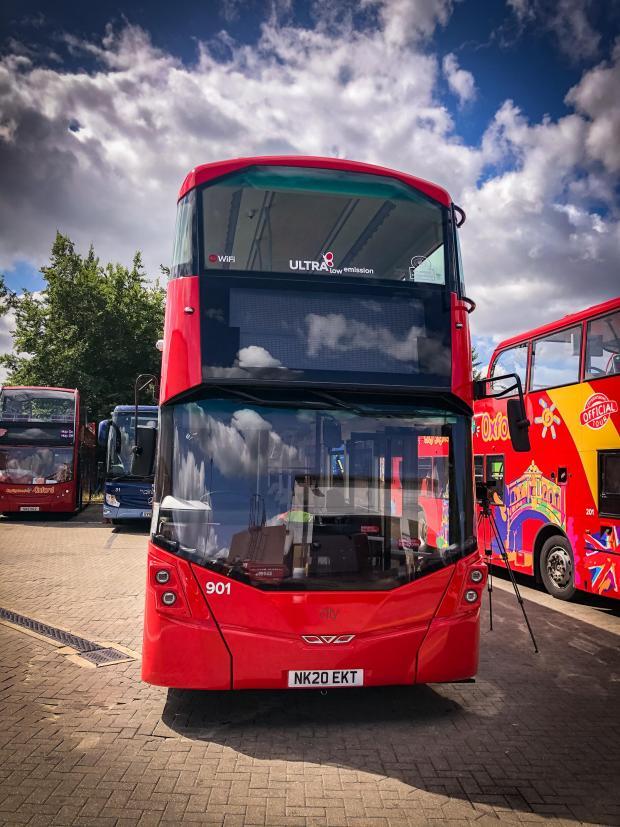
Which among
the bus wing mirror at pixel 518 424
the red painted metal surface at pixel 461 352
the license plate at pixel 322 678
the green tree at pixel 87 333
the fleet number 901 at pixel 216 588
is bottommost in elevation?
the license plate at pixel 322 678

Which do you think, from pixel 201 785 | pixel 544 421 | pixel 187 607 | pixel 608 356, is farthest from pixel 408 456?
pixel 544 421

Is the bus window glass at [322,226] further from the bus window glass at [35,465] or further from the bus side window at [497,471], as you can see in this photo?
the bus window glass at [35,465]

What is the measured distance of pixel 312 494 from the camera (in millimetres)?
5297

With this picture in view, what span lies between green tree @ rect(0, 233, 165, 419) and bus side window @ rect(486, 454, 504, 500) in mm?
24399

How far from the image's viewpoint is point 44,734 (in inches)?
187

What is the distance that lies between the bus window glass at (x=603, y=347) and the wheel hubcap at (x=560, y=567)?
8.93ft

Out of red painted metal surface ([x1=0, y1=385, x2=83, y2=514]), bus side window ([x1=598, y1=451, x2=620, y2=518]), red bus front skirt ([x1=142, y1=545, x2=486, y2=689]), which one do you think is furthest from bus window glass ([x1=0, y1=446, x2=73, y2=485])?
red bus front skirt ([x1=142, y1=545, x2=486, y2=689])

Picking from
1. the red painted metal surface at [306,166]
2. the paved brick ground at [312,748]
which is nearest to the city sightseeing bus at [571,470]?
the paved brick ground at [312,748]

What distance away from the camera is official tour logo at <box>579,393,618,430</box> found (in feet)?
30.5

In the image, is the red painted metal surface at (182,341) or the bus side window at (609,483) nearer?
the red painted metal surface at (182,341)

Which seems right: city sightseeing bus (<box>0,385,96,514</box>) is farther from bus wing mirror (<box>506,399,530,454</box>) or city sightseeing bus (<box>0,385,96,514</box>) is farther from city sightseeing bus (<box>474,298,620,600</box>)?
bus wing mirror (<box>506,399,530,454</box>)

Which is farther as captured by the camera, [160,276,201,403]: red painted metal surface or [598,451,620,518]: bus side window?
[598,451,620,518]: bus side window

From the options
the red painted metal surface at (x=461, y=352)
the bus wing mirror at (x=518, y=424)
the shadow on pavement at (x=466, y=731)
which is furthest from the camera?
the bus wing mirror at (x=518, y=424)

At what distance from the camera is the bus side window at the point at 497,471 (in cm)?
1239
